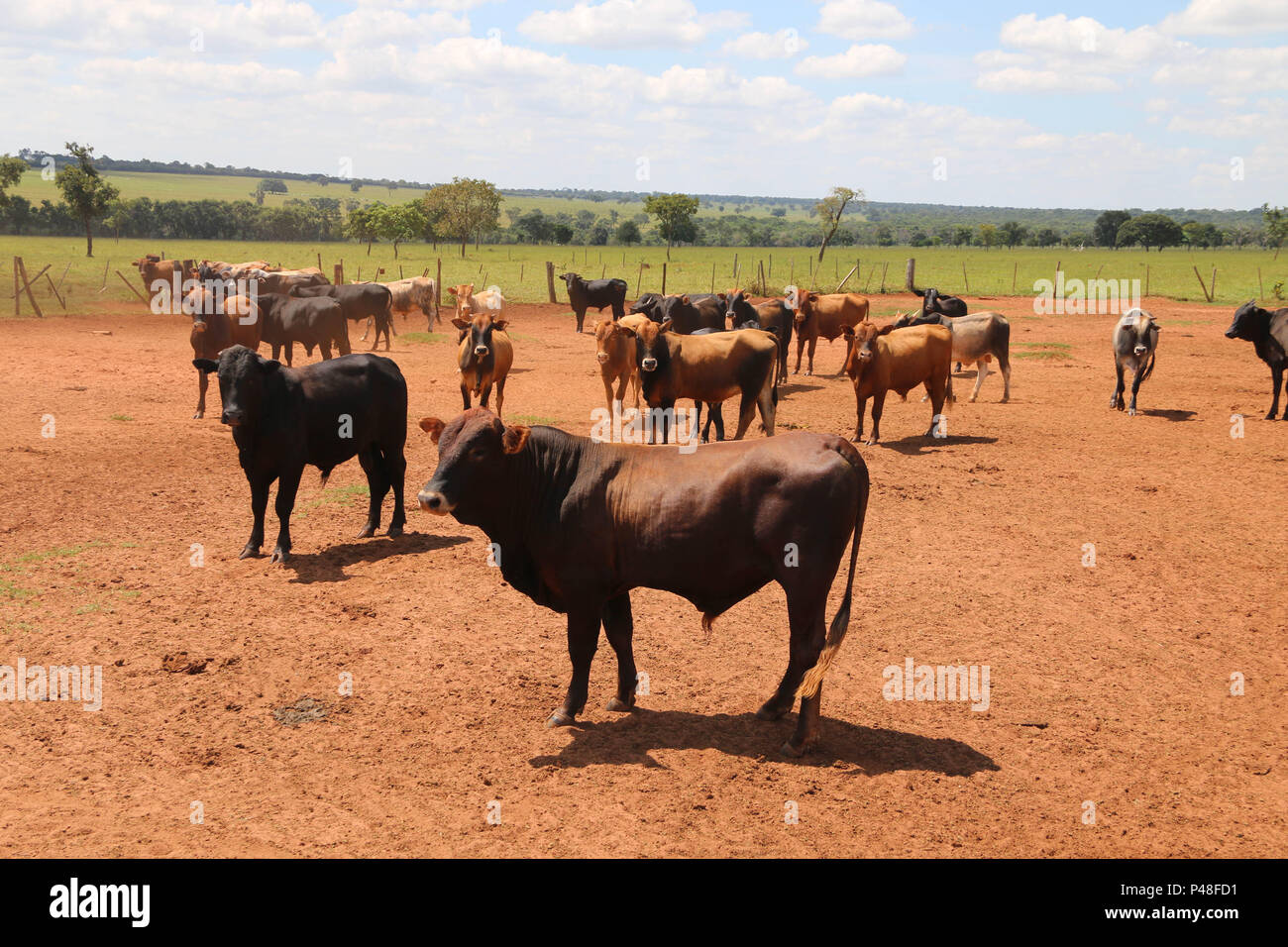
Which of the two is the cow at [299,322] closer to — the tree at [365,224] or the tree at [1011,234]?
the tree at [365,224]

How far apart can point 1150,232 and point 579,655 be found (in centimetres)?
12328

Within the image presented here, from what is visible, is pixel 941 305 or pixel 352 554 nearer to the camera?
pixel 352 554

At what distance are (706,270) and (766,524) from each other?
54898 millimetres

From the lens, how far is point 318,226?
9819 centimetres

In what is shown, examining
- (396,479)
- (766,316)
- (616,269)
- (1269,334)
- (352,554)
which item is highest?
(616,269)

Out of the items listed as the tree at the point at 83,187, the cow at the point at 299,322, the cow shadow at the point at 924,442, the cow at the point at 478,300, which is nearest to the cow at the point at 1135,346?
the cow shadow at the point at 924,442

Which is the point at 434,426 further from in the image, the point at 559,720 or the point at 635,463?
the point at 559,720

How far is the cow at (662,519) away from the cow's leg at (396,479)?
4.33 metres

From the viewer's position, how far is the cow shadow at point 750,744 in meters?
5.93

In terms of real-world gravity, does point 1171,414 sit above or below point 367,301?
below

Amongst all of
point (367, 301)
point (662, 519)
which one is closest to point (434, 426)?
point (662, 519)

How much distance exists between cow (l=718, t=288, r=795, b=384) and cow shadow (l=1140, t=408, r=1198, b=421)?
6.78m

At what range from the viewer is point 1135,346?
17.3 meters

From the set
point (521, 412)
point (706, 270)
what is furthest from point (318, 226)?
point (521, 412)
